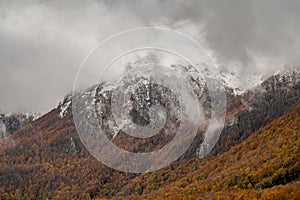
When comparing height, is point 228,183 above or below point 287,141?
below

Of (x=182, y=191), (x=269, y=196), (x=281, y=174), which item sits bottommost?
(x=269, y=196)

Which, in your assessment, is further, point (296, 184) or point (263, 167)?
point (263, 167)

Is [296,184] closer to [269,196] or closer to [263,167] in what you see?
[269,196]

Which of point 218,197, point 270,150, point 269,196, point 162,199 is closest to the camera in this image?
point 269,196

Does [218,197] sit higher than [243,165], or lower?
lower

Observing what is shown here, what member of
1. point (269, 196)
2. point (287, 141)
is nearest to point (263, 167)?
point (287, 141)

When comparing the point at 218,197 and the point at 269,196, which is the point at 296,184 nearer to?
the point at 269,196

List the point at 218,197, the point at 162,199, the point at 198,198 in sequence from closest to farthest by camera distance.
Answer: the point at 218,197 → the point at 198,198 → the point at 162,199

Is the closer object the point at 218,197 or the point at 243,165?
the point at 218,197

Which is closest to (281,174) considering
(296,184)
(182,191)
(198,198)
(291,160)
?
(291,160)
